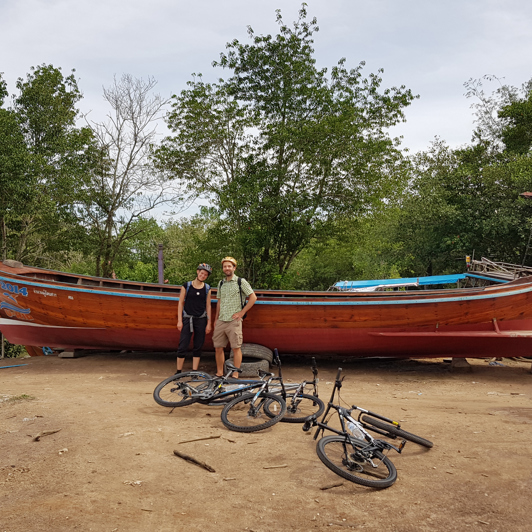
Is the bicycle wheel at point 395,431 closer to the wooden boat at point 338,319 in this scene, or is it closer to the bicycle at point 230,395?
the bicycle at point 230,395

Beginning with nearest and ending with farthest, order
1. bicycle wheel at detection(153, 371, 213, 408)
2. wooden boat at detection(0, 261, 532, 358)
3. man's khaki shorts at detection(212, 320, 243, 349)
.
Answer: bicycle wheel at detection(153, 371, 213, 408), man's khaki shorts at detection(212, 320, 243, 349), wooden boat at detection(0, 261, 532, 358)

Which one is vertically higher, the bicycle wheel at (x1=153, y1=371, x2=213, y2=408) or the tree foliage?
the tree foliage

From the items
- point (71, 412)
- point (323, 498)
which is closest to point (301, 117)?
point (71, 412)

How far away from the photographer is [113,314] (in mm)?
8547

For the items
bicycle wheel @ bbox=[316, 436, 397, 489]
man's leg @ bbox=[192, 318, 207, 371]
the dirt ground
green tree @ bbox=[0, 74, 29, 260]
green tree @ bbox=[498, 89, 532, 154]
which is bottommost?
the dirt ground

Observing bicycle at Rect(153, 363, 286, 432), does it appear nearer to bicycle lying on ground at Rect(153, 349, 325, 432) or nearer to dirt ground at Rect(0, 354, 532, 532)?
bicycle lying on ground at Rect(153, 349, 325, 432)

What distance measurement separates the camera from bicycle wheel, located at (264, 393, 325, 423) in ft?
15.6

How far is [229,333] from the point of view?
654 centimetres

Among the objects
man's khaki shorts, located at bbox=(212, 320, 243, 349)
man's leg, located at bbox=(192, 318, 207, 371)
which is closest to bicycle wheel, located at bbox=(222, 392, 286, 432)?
man's khaki shorts, located at bbox=(212, 320, 243, 349)

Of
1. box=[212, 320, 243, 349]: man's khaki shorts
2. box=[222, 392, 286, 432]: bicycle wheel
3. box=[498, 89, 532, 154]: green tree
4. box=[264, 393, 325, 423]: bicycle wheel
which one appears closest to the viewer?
box=[222, 392, 286, 432]: bicycle wheel

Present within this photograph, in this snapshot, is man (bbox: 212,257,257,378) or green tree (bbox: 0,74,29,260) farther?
green tree (bbox: 0,74,29,260)

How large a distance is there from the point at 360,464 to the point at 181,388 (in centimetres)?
233

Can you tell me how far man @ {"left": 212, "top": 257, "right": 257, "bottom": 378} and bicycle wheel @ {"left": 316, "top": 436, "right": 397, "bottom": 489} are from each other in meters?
2.86

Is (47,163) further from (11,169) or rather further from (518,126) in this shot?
(518,126)
